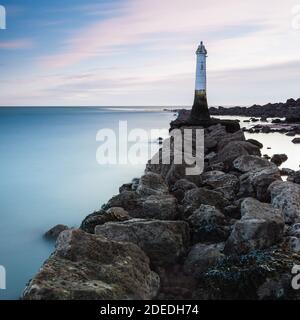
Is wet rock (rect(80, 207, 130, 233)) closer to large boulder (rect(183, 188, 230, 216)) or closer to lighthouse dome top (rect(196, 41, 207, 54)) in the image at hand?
large boulder (rect(183, 188, 230, 216))

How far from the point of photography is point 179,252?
5.29m

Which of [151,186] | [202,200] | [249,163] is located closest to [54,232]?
[151,186]

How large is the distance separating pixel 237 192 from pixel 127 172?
297 inches

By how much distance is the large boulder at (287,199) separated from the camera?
656 cm

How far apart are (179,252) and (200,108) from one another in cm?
2061

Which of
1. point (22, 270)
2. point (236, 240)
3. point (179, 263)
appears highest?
point (236, 240)

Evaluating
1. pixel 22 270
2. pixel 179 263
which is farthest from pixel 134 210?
pixel 22 270

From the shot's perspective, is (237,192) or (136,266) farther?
(237,192)

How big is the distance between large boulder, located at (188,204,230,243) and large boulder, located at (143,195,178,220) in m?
0.33

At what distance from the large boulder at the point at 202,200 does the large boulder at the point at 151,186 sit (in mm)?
763

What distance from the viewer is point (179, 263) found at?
5.30 meters

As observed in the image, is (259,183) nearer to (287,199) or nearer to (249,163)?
(287,199)

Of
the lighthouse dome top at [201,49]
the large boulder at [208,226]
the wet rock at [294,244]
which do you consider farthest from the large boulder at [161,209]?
the lighthouse dome top at [201,49]
